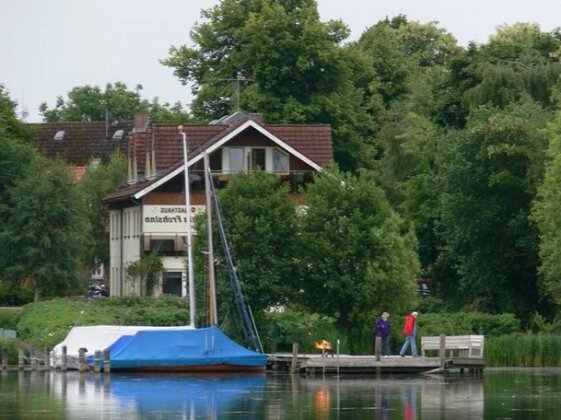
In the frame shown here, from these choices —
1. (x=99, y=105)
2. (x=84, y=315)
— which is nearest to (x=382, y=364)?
(x=84, y=315)

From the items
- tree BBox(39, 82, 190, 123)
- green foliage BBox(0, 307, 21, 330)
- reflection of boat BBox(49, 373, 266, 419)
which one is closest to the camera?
reflection of boat BBox(49, 373, 266, 419)

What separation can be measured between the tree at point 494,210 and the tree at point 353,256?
7934mm

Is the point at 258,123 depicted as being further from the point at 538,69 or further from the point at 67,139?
the point at 67,139

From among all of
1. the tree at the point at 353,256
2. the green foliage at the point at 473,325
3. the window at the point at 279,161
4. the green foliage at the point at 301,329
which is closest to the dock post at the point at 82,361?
the green foliage at the point at 301,329

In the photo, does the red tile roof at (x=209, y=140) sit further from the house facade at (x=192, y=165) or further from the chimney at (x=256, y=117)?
the chimney at (x=256, y=117)

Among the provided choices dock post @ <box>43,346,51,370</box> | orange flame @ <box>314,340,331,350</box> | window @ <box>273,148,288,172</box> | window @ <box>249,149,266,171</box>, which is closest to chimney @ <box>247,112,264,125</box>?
window @ <box>249,149,266,171</box>

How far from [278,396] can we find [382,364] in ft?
36.8

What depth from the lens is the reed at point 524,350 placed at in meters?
69.9

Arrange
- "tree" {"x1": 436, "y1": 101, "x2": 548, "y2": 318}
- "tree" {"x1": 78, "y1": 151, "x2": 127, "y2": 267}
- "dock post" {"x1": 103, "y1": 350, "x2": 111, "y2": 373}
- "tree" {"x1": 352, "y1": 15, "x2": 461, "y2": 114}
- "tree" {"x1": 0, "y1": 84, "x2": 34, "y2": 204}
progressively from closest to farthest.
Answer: "dock post" {"x1": 103, "y1": 350, "x2": 111, "y2": 373} → "tree" {"x1": 436, "y1": 101, "x2": 548, "y2": 318} → "tree" {"x1": 0, "y1": 84, "x2": 34, "y2": 204} → "tree" {"x1": 78, "y1": 151, "x2": 127, "y2": 267} → "tree" {"x1": 352, "y1": 15, "x2": 461, "y2": 114}

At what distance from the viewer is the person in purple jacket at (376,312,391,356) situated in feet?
218

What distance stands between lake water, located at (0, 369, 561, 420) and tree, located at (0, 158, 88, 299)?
1631 cm

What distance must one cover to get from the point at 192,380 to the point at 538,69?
1058 inches

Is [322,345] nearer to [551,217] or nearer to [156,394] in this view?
[551,217]

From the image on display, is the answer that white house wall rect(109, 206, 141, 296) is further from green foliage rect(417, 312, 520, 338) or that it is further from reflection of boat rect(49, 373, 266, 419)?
reflection of boat rect(49, 373, 266, 419)
